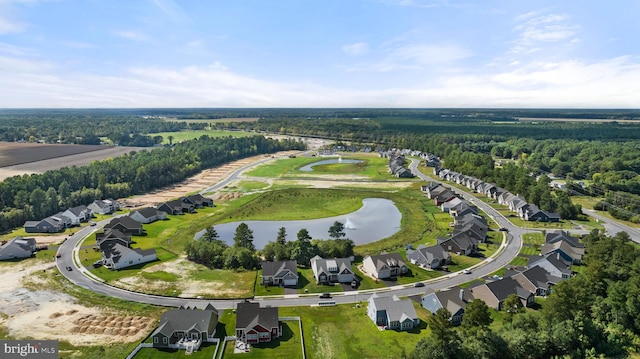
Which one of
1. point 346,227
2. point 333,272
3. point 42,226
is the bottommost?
point 346,227

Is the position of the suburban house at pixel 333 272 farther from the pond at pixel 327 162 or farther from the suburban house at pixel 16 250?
the pond at pixel 327 162

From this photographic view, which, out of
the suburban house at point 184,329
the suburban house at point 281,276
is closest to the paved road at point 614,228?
the suburban house at point 281,276

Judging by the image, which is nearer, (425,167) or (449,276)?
(449,276)

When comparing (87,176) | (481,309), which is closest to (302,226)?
(481,309)

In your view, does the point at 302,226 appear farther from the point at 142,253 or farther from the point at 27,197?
the point at 27,197

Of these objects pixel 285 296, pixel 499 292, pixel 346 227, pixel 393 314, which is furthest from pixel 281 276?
pixel 346 227

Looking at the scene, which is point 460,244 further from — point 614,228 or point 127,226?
point 127,226
